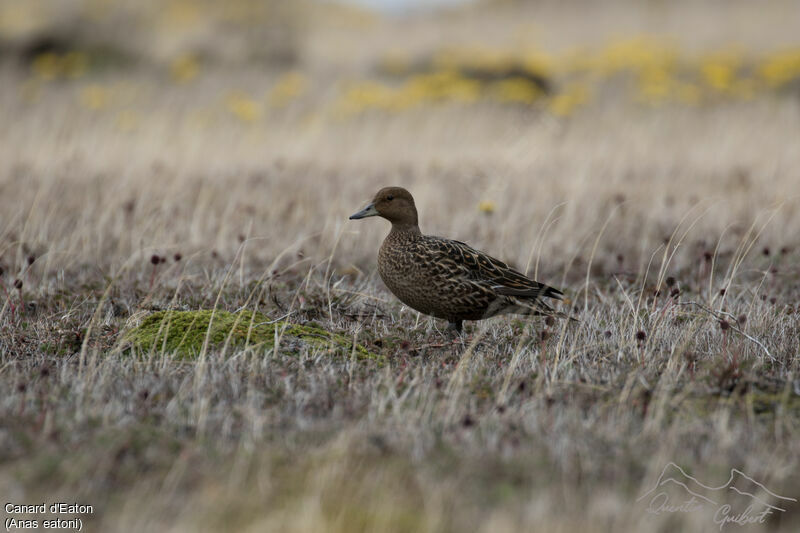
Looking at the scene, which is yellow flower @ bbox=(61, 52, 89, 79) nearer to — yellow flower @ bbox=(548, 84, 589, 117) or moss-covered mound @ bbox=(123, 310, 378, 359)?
yellow flower @ bbox=(548, 84, 589, 117)

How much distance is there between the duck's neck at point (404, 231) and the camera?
576cm

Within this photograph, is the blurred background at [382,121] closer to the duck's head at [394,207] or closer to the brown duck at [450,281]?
the duck's head at [394,207]

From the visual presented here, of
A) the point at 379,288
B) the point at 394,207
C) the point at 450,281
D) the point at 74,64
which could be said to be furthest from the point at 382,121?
the point at 450,281

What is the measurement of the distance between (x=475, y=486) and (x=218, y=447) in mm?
1137

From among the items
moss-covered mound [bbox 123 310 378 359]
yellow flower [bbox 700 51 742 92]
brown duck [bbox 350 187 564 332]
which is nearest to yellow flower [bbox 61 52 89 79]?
yellow flower [bbox 700 51 742 92]

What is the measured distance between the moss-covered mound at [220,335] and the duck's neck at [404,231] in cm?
85

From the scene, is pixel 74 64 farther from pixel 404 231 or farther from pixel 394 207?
pixel 404 231

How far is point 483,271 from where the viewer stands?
18.4 ft

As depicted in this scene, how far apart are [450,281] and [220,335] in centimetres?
147

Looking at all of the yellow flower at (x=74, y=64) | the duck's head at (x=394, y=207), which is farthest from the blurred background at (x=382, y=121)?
the duck's head at (x=394, y=207)

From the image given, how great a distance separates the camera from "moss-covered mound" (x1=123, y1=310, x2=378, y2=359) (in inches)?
195

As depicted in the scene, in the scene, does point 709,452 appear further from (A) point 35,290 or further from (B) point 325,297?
(A) point 35,290

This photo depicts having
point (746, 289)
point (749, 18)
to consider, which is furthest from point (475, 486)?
point (749, 18)

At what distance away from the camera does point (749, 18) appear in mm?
22766
